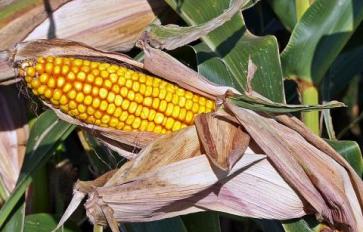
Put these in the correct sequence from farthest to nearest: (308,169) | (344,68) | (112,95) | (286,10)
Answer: (344,68) → (286,10) → (308,169) → (112,95)

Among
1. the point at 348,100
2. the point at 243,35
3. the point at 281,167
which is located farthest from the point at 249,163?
the point at 348,100

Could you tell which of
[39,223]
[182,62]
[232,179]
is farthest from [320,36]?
[39,223]

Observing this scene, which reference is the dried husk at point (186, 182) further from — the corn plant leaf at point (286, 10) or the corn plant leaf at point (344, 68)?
the corn plant leaf at point (344, 68)

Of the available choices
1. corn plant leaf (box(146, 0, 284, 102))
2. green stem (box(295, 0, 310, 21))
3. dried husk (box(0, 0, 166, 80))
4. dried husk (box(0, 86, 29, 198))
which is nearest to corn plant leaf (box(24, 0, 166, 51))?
dried husk (box(0, 0, 166, 80))

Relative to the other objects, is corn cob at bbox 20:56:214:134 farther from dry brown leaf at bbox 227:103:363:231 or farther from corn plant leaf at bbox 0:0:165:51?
corn plant leaf at bbox 0:0:165:51

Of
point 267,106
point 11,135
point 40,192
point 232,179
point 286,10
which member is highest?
point 286,10

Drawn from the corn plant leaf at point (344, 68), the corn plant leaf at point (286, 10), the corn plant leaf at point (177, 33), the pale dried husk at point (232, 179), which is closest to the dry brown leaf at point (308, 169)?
the pale dried husk at point (232, 179)

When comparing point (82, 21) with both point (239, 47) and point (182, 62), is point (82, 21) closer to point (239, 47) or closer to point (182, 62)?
point (182, 62)
